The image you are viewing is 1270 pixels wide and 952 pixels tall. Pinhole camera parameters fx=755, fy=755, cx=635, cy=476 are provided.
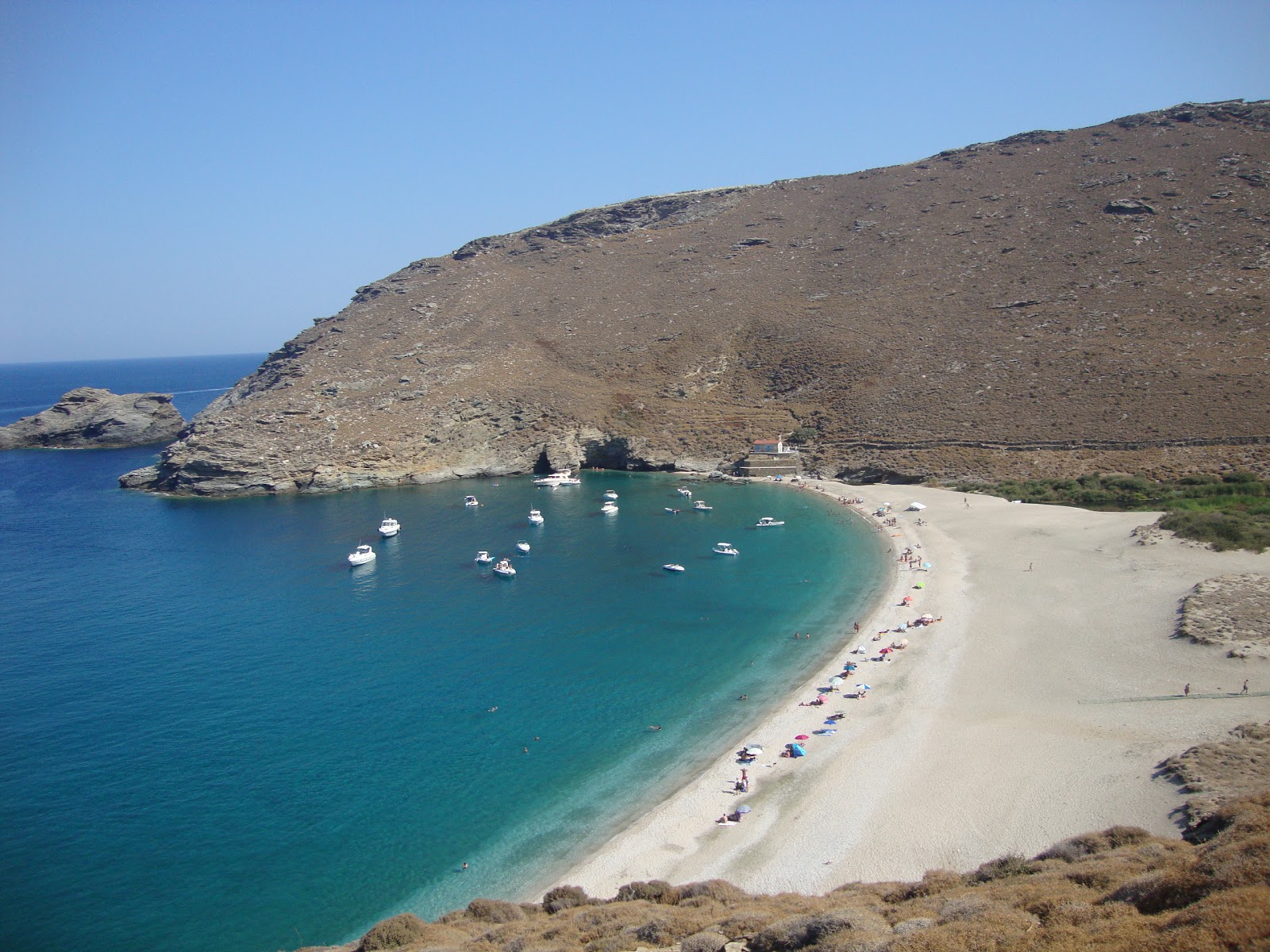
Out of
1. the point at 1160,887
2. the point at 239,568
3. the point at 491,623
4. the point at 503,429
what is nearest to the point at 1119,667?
the point at 1160,887

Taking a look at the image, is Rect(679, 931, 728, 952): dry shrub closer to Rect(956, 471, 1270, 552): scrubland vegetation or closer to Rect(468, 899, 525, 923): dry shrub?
Rect(468, 899, 525, 923): dry shrub

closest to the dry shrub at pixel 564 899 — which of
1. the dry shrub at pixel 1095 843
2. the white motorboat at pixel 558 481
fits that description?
the dry shrub at pixel 1095 843

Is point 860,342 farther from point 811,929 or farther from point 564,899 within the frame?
point 811,929

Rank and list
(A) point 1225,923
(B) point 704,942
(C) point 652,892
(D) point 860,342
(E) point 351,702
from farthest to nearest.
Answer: (D) point 860,342
(E) point 351,702
(C) point 652,892
(B) point 704,942
(A) point 1225,923

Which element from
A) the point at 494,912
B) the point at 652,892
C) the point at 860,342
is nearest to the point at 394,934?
the point at 494,912

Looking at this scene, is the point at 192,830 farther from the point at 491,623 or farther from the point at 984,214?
the point at 984,214

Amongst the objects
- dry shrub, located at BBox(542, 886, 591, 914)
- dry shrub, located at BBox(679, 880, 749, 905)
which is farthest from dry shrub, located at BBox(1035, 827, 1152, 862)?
dry shrub, located at BBox(542, 886, 591, 914)
